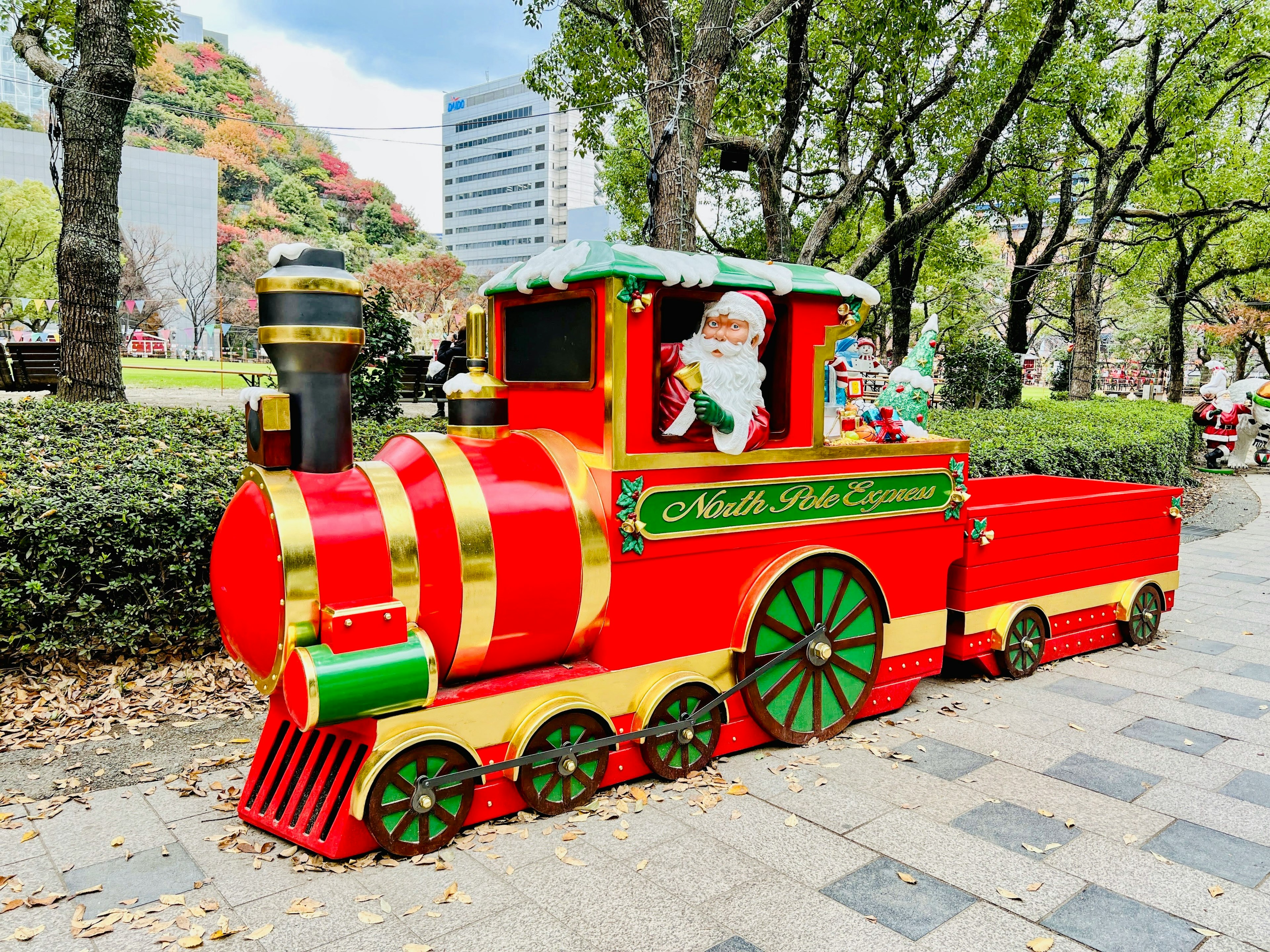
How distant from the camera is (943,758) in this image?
4.43 meters

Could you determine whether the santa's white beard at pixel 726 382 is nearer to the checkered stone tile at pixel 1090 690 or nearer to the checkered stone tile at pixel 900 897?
the checkered stone tile at pixel 900 897

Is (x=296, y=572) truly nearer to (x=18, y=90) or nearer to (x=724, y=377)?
(x=724, y=377)

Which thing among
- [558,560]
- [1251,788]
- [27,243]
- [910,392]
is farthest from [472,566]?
[27,243]

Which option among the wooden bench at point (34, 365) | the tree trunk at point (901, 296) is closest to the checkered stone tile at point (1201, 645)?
the tree trunk at point (901, 296)

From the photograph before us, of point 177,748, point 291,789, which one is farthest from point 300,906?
point 177,748

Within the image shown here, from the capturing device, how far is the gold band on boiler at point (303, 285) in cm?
336

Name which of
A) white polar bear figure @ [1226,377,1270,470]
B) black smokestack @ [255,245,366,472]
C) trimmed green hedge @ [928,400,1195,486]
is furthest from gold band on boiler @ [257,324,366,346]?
white polar bear figure @ [1226,377,1270,470]

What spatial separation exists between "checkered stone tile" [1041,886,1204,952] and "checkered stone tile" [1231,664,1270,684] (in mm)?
3567

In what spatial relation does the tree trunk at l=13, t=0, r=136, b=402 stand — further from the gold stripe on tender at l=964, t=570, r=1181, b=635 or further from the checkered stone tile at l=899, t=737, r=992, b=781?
the gold stripe on tender at l=964, t=570, r=1181, b=635

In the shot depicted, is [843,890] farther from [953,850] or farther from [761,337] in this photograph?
[761,337]

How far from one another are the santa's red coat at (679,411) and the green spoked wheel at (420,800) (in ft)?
5.81

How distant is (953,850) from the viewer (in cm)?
348

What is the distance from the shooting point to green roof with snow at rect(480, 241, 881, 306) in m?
3.78

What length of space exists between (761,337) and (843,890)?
2416 millimetres
